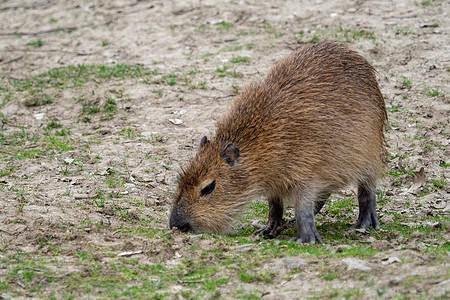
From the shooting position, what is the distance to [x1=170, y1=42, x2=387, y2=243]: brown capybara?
508cm

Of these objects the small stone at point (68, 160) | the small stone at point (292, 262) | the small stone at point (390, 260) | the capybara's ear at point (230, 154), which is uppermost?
the capybara's ear at point (230, 154)

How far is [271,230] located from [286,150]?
88 centimetres

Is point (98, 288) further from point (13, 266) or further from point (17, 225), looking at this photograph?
point (17, 225)

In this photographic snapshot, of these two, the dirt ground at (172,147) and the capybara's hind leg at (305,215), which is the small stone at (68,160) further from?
the capybara's hind leg at (305,215)

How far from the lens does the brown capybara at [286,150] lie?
16.7ft

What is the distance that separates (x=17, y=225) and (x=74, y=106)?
3.88m

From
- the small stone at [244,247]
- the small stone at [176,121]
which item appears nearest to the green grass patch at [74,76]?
the small stone at [176,121]

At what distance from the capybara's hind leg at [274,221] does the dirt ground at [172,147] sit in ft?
0.49

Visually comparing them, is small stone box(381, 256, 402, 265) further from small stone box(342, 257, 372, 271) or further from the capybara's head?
the capybara's head

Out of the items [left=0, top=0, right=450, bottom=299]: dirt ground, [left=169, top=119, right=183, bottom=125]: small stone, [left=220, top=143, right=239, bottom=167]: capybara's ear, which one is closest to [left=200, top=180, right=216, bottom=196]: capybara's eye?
[left=220, top=143, right=239, bottom=167]: capybara's ear

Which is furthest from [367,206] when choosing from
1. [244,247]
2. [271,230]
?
[244,247]

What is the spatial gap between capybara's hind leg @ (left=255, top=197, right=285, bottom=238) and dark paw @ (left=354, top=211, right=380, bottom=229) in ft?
2.47

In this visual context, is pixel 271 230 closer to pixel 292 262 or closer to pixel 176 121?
pixel 292 262

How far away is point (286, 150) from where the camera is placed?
5.09 meters
